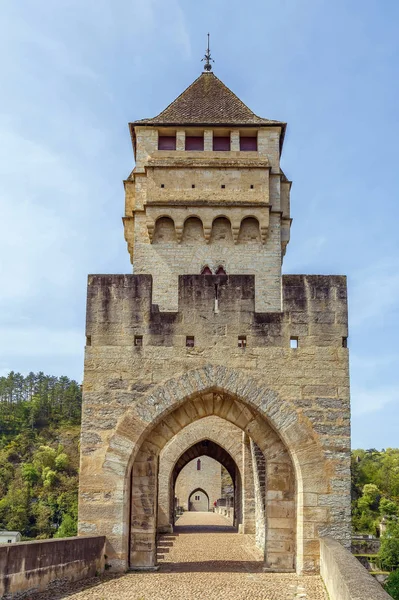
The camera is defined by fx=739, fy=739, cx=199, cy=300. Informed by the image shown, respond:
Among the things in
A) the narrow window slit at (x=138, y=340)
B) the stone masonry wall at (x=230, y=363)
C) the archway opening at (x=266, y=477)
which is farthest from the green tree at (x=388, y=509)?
the narrow window slit at (x=138, y=340)

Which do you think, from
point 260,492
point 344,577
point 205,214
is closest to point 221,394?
point 344,577

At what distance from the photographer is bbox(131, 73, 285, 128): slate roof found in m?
23.4

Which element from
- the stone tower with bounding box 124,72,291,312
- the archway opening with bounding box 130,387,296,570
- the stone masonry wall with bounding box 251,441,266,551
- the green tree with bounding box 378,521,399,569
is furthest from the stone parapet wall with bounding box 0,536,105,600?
the green tree with bounding box 378,521,399,569

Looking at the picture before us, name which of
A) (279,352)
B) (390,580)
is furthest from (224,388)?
(390,580)

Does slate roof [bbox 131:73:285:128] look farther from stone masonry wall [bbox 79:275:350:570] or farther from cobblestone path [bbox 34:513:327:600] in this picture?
cobblestone path [bbox 34:513:327:600]

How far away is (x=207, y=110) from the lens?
79.5ft

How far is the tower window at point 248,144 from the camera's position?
925 inches

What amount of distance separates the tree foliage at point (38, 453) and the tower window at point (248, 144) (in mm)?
47933

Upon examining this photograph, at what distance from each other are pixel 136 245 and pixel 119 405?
42.6ft

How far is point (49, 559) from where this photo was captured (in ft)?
24.7

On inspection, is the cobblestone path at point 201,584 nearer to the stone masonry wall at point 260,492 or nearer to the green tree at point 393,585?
the stone masonry wall at point 260,492

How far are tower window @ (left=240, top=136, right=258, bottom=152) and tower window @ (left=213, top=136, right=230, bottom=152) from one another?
0.45 metres

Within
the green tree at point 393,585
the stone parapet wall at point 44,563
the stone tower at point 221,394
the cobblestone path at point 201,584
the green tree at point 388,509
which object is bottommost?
the green tree at point 393,585

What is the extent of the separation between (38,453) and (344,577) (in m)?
86.1
